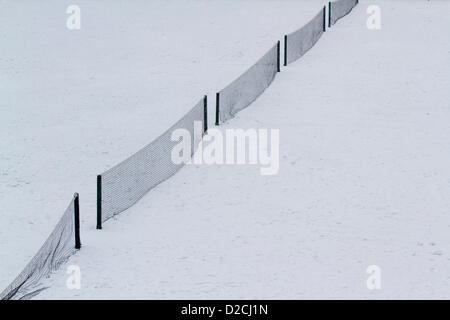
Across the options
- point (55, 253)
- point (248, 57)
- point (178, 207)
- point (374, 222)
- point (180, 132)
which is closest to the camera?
point (55, 253)

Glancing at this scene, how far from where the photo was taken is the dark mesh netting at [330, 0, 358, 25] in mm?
35656

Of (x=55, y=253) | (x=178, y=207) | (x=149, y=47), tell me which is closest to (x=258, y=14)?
(x=149, y=47)

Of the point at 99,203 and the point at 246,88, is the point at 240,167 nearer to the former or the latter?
the point at 99,203

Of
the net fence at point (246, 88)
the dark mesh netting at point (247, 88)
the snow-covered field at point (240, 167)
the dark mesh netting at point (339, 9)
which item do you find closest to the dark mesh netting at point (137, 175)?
the snow-covered field at point (240, 167)

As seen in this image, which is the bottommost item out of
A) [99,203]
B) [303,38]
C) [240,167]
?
[99,203]

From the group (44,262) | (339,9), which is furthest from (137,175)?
(339,9)

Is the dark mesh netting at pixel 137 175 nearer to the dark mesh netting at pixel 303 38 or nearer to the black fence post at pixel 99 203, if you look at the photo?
the black fence post at pixel 99 203

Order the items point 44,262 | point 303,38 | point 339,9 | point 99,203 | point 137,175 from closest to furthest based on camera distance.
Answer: point 44,262 → point 99,203 → point 137,175 → point 303,38 → point 339,9

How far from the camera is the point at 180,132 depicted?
18.0m

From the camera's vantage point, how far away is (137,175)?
53.7 feet

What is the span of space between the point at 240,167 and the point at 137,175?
2.80m

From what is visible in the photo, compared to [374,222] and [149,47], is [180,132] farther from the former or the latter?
[149,47]

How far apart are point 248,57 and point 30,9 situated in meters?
15.9

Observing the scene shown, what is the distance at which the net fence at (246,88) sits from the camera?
69.6 ft
